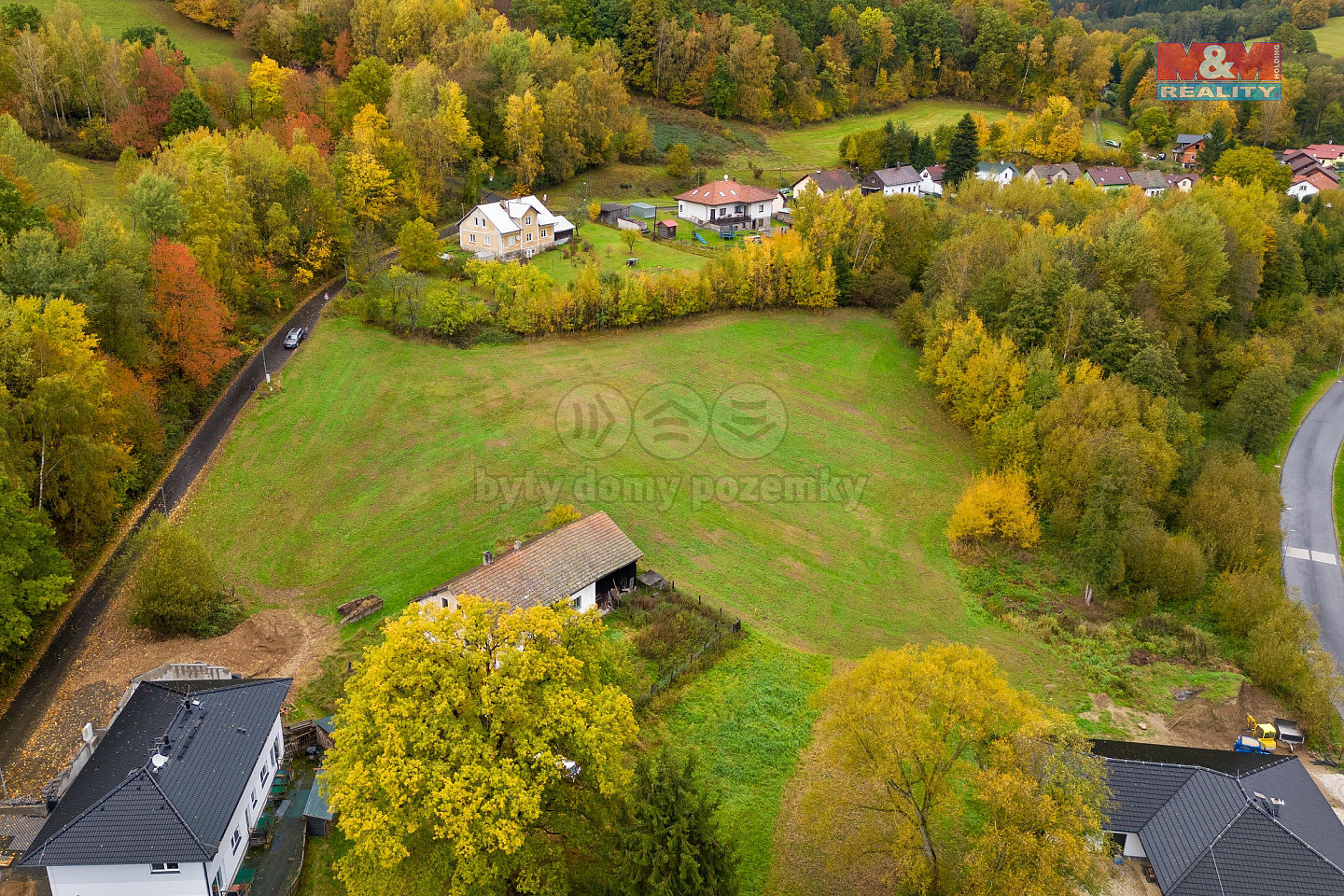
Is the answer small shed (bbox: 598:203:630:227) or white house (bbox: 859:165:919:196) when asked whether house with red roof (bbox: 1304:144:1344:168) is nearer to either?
white house (bbox: 859:165:919:196)

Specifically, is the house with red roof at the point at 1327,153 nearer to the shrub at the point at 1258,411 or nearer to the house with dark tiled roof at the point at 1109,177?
the house with dark tiled roof at the point at 1109,177

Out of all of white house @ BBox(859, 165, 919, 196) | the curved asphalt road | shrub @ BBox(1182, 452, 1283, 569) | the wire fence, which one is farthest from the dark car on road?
white house @ BBox(859, 165, 919, 196)

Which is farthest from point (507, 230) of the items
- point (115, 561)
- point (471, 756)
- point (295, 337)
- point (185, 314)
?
point (471, 756)

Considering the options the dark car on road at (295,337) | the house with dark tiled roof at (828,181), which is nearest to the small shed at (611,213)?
the house with dark tiled roof at (828,181)

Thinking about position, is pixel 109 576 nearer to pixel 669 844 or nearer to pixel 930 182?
pixel 669 844

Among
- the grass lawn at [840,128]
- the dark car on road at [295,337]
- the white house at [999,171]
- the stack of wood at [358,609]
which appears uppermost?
the grass lawn at [840,128]

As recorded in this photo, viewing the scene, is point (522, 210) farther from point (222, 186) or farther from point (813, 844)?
point (813, 844)
